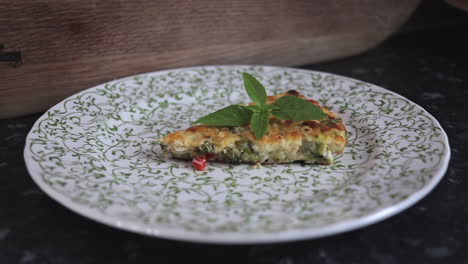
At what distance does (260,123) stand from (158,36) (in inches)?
47.4

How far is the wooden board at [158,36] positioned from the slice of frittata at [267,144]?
3.17 ft

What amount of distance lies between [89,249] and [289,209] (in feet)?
2.55

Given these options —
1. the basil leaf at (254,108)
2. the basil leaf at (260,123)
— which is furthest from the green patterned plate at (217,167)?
the basil leaf at (254,108)

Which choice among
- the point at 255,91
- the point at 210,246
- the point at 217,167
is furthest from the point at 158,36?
the point at 210,246

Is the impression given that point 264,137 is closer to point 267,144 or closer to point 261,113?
point 267,144

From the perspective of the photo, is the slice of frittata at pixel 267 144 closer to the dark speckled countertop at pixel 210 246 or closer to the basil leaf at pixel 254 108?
the basil leaf at pixel 254 108

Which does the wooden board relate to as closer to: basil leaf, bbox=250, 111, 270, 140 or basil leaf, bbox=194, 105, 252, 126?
basil leaf, bbox=194, 105, 252, 126

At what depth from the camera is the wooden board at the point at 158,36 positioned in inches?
117

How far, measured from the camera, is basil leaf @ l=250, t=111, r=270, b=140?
2488 mm

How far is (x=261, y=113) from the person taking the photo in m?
2.61

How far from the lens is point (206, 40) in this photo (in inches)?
140

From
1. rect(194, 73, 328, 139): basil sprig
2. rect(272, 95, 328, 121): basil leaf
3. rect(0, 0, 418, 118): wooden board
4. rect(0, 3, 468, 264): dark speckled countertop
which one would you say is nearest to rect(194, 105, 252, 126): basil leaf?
rect(194, 73, 328, 139): basil sprig

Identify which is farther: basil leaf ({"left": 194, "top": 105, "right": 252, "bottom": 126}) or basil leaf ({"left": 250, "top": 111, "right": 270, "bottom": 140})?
basil leaf ({"left": 194, "top": 105, "right": 252, "bottom": 126})

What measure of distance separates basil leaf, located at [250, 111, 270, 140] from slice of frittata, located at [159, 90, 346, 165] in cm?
5
